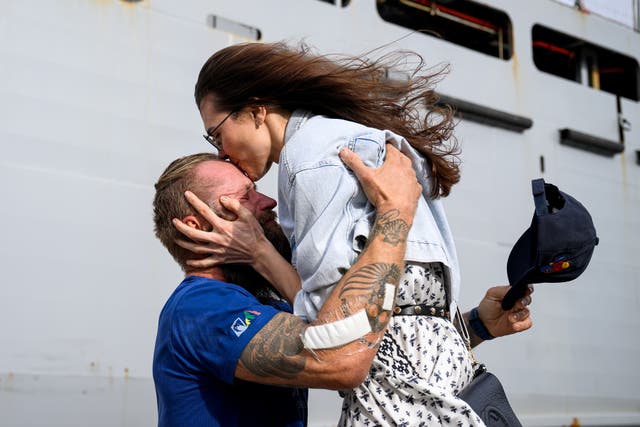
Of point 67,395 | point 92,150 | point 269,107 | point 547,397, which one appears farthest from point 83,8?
point 547,397

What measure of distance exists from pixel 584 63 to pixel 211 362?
5.81 metres

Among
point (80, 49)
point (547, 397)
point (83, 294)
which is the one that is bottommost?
point (547, 397)

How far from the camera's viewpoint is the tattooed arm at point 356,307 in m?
1.59

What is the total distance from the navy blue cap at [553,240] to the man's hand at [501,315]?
0.78 feet

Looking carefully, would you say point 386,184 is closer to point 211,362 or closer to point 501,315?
point 211,362

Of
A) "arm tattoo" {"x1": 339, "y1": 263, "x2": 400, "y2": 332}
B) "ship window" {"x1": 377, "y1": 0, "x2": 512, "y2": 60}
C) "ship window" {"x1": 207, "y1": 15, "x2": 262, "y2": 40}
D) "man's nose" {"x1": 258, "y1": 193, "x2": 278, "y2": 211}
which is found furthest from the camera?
"ship window" {"x1": 377, "y1": 0, "x2": 512, "y2": 60}

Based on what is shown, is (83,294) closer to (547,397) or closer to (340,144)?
(340,144)

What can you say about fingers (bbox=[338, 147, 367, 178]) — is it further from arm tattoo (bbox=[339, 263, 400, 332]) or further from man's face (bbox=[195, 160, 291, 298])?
man's face (bbox=[195, 160, 291, 298])

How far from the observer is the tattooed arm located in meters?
1.59

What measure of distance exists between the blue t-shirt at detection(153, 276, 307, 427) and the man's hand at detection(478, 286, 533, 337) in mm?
633

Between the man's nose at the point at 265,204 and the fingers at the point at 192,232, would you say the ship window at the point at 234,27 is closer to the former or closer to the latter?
the man's nose at the point at 265,204

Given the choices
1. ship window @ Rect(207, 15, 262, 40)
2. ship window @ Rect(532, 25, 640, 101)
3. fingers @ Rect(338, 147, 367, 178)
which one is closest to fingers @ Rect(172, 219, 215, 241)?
fingers @ Rect(338, 147, 367, 178)

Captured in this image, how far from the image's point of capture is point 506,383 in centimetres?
529

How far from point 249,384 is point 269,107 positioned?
0.65 metres
